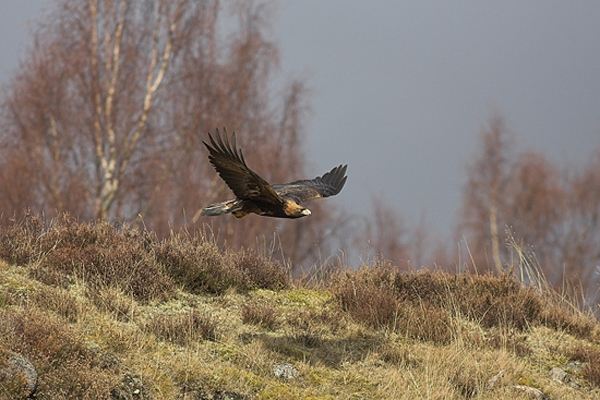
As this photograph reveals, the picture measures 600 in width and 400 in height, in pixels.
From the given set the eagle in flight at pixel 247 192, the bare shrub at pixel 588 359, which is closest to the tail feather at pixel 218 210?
the eagle in flight at pixel 247 192

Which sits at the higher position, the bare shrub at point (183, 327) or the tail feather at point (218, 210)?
the tail feather at point (218, 210)

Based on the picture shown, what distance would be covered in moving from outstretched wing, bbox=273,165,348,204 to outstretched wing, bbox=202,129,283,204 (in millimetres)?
583

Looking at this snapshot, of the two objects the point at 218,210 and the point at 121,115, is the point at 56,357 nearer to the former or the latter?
the point at 218,210

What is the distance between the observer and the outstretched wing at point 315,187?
7.35m

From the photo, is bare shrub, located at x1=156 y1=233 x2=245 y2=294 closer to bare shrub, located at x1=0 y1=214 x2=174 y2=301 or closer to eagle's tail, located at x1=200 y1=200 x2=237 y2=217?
bare shrub, located at x1=0 y1=214 x2=174 y2=301

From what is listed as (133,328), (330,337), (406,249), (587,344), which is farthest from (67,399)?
(406,249)

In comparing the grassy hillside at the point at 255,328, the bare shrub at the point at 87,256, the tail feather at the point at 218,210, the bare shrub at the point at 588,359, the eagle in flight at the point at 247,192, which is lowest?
the bare shrub at the point at 588,359

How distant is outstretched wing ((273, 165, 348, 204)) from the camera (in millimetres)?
7352

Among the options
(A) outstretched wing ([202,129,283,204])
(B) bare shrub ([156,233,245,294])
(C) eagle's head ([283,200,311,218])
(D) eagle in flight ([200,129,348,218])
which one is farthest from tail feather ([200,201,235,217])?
(B) bare shrub ([156,233,245,294])

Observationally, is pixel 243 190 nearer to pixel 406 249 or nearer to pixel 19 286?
pixel 19 286

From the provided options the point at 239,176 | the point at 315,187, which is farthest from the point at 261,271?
the point at 239,176

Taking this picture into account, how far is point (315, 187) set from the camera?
8109mm

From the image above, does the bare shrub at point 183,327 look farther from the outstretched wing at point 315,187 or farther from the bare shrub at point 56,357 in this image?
the outstretched wing at point 315,187

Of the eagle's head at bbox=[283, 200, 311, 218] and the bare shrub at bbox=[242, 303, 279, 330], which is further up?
the eagle's head at bbox=[283, 200, 311, 218]
